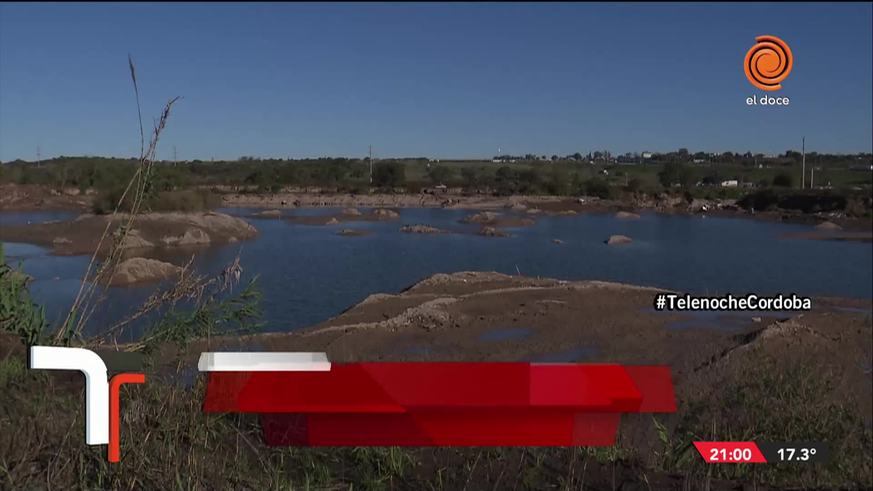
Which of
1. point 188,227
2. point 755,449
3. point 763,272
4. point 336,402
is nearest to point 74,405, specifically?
point 336,402

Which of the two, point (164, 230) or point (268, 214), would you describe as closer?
point (268, 214)

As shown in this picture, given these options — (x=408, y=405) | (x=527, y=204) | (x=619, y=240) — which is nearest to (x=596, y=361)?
(x=408, y=405)

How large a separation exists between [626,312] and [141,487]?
33.9 feet

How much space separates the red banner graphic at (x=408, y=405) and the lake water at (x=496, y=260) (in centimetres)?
190

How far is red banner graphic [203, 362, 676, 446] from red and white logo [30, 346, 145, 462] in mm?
1114

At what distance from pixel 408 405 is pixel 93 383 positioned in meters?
1.76

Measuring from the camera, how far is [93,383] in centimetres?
277

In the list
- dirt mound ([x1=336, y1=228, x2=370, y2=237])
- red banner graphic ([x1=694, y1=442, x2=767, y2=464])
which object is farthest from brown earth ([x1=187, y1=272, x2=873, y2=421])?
dirt mound ([x1=336, y1=228, x2=370, y2=237])

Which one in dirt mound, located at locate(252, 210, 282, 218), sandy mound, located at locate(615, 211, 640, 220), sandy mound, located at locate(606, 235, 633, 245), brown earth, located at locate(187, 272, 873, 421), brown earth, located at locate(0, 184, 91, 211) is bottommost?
brown earth, located at locate(187, 272, 873, 421)

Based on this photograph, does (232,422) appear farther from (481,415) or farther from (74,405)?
(481,415)

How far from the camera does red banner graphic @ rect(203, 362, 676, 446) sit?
4051mm

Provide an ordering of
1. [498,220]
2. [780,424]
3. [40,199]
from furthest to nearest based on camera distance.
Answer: [498,220] → [40,199] → [780,424]

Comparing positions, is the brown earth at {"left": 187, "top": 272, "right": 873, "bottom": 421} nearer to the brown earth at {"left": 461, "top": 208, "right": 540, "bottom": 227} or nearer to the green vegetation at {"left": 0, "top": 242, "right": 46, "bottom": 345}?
the green vegetation at {"left": 0, "top": 242, "right": 46, "bottom": 345}

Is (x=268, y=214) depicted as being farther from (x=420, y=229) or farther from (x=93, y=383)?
(x=93, y=383)
